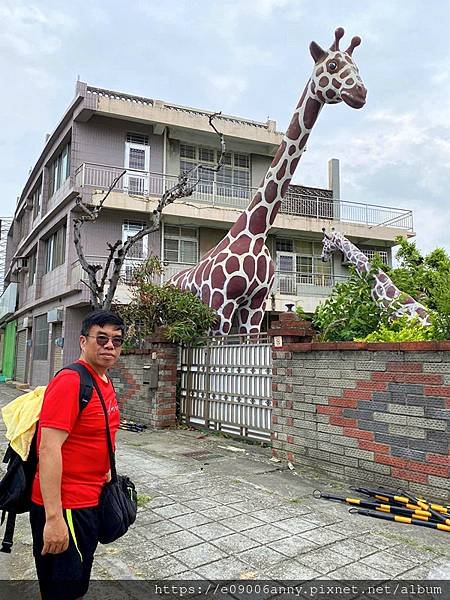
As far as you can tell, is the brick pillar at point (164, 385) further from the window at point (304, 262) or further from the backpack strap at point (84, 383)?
the window at point (304, 262)

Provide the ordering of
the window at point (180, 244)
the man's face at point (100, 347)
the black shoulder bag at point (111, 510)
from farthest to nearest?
1. the window at point (180, 244)
2. the man's face at point (100, 347)
3. the black shoulder bag at point (111, 510)

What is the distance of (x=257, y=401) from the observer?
6.65m

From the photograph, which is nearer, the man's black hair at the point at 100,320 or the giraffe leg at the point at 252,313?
the man's black hair at the point at 100,320

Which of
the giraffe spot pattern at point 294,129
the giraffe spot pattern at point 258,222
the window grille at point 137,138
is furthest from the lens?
the window grille at point 137,138

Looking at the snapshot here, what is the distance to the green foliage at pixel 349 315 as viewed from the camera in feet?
22.0

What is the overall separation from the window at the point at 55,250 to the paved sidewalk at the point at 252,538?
12832 millimetres

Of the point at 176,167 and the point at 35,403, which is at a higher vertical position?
the point at 176,167

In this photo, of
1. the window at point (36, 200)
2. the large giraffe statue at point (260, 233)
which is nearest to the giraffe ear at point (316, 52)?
the large giraffe statue at point (260, 233)

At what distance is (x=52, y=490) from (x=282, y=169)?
811 centimetres

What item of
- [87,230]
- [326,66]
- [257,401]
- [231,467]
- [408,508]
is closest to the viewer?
[408,508]

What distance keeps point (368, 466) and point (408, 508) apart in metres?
0.75

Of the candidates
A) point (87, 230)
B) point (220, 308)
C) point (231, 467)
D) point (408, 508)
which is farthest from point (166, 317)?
point (87, 230)

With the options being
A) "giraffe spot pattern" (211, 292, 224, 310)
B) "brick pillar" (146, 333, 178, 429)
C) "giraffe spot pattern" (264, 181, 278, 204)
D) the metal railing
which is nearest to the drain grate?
"brick pillar" (146, 333, 178, 429)

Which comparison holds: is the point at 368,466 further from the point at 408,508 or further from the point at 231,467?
the point at 231,467
